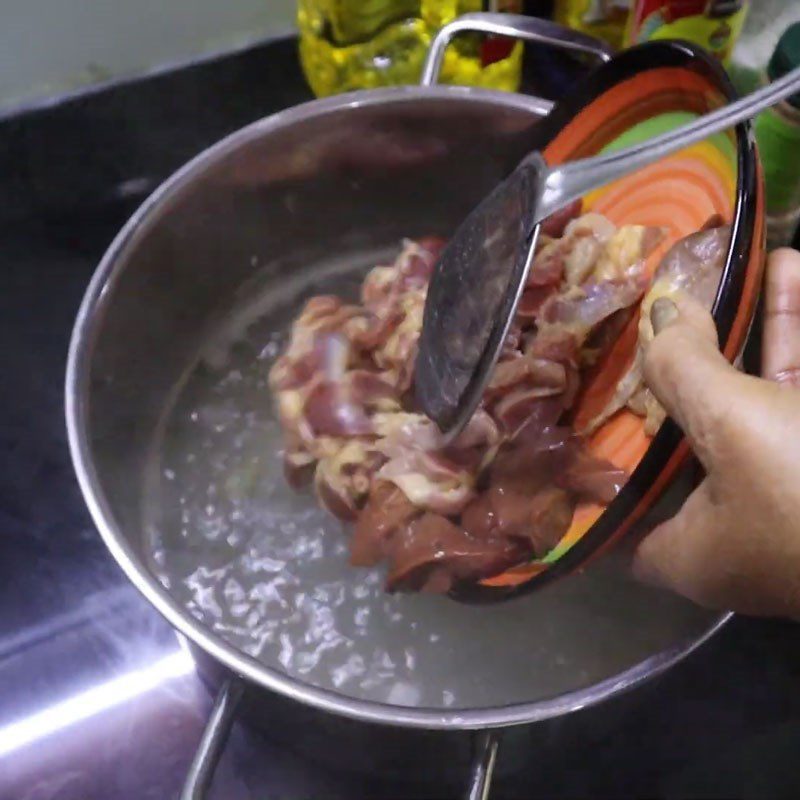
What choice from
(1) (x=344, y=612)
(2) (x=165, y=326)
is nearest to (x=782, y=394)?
(1) (x=344, y=612)

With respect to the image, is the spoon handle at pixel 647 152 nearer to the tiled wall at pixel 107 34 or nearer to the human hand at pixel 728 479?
the human hand at pixel 728 479

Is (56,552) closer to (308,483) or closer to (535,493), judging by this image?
(308,483)

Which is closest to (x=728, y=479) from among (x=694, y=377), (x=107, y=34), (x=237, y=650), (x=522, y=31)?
(x=694, y=377)

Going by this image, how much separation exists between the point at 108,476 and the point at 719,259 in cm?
42

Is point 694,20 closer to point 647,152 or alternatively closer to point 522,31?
point 522,31

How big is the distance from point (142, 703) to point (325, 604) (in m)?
0.14

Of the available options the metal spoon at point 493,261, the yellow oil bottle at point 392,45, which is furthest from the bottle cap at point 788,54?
the yellow oil bottle at point 392,45

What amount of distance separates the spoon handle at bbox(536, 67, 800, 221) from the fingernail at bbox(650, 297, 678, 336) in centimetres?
7

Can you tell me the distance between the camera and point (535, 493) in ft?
1.85

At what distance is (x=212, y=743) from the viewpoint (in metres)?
0.49

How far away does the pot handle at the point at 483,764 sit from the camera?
1.59 ft

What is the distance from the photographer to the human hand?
0.35m

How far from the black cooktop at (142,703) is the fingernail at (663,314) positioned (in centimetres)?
24

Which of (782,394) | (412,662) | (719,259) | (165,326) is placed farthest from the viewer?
(165,326)
